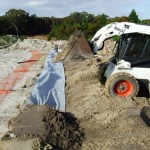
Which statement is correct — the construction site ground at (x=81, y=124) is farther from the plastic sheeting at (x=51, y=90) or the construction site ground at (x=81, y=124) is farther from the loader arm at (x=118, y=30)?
the loader arm at (x=118, y=30)

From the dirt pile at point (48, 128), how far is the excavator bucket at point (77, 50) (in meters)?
8.00

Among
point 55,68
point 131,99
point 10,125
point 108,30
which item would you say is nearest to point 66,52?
point 55,68

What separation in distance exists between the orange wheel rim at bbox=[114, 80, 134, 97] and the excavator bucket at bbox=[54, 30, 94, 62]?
230 inches

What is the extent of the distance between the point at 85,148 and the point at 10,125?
180cm

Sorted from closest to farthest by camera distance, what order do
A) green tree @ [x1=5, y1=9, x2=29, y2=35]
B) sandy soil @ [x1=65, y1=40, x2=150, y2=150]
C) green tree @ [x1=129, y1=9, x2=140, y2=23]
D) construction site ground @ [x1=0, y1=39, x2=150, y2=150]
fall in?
construction site ground @ [x1=0, y1=39, x2=150, y2=150] < sandy soil @ [x1=65, y1=40, x2=150, y2=150] < green tree @ [x1=129, y1=9, x2=140, y2=23] < green tree @ [x1=5, y1=9, x2=29, y2=35]

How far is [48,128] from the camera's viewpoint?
736 cm

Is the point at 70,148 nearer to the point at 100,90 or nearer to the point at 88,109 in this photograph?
the point at 88,109

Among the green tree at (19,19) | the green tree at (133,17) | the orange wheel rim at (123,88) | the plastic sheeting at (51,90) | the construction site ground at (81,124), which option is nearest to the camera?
the construction site ground at (81,124)

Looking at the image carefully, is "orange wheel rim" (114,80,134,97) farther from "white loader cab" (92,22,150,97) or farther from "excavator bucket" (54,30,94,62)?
"excavator bucket" (54,30,94,62)

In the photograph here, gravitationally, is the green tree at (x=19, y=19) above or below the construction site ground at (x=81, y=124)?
below

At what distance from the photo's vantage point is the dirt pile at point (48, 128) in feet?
22.8

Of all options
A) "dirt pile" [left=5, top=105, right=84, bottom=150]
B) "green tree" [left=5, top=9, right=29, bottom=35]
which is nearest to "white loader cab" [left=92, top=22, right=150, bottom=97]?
"dirt pile" [left=5, top=105, right=84, bottom=150]

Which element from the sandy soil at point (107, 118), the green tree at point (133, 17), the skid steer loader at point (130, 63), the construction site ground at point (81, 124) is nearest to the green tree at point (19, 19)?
the green tree at point (133, 17)

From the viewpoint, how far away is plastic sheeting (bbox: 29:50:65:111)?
10.6 m
